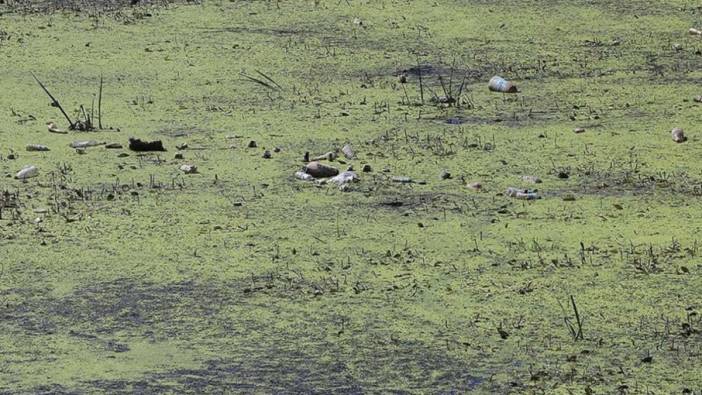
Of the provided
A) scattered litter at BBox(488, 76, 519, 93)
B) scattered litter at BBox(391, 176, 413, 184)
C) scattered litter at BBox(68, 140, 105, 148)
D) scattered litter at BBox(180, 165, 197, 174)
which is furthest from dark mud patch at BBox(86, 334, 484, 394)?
scattered litter at BBox(488, 76, 519, 93)

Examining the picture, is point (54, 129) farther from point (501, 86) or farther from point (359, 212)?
point (501, 86)

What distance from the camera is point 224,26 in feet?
30.3

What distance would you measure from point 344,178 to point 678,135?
1640mm

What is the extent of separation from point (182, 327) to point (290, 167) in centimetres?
185

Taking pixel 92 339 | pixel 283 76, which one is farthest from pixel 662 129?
pixel 92 339

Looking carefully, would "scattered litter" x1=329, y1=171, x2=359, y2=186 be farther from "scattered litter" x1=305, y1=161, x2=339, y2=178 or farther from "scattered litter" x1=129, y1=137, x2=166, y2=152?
"scattered litter" x1=129, y1=137, x2=166, y2=152

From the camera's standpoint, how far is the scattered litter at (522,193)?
227 inches

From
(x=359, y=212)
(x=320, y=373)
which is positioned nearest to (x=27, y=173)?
(x=359, y=212)

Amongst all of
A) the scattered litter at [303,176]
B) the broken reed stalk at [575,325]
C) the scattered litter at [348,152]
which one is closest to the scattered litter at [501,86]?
the scattered litter at [348,152]

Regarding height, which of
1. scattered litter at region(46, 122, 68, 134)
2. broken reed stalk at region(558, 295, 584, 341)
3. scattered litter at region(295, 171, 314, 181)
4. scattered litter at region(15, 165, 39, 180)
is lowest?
scattered litter at region(46, 122, 68, 134)

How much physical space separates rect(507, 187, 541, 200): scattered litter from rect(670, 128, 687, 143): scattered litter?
1061mm

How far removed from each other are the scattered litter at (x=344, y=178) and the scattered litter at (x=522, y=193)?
2.09 feet

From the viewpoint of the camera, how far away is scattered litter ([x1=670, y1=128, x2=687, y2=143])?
21.5 ft

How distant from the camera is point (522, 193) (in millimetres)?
5777
